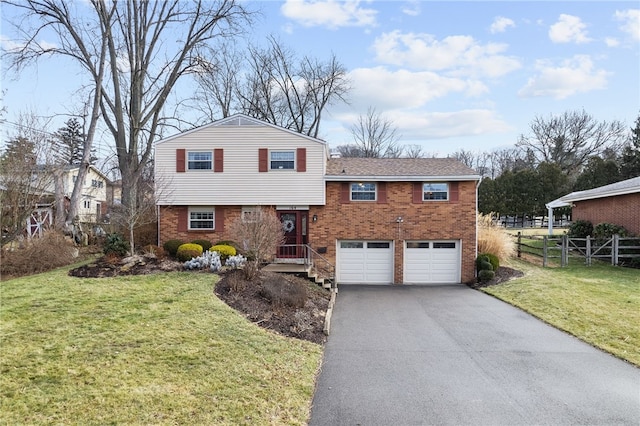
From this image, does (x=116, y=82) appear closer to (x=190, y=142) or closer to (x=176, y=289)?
(x=190, y=142)

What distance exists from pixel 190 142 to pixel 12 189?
672cm

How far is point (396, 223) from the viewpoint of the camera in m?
16.4

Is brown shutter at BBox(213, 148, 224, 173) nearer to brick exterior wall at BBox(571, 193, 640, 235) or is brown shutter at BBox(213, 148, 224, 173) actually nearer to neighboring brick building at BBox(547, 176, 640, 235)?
neighboring brick building at BBox(547, 176, 640, 235)

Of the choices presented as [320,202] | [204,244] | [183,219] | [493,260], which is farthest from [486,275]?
[183,219]

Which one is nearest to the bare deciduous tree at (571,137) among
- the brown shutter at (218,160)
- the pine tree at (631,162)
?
the pine tree at (631,162)

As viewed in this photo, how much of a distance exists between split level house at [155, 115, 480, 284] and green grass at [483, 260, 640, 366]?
10.8ft

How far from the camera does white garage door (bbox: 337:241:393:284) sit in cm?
1661

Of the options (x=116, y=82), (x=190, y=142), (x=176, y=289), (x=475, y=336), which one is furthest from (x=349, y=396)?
(x=116, y=82)

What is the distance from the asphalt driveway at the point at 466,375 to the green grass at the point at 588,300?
51 centimetres

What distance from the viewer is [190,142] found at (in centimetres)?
1622

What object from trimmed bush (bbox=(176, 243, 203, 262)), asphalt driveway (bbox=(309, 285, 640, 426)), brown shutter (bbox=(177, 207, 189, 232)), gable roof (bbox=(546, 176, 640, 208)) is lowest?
asphalt driveway (bbox=(309, 285, 640, 426))

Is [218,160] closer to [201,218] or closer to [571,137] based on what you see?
[201,218]

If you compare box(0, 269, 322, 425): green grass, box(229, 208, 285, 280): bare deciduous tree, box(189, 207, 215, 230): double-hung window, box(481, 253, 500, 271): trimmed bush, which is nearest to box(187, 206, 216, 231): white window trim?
box(189, 207, 215, 230): double-hung window

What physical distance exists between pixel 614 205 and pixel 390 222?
1234 centimetres
